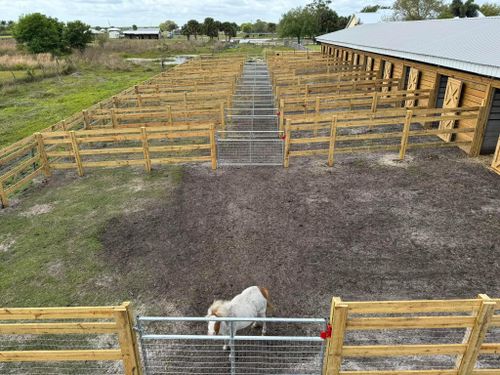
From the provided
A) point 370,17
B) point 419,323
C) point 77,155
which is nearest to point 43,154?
point 77,155

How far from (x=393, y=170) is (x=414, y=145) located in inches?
83.3

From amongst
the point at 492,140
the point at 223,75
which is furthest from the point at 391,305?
the point at 223,75

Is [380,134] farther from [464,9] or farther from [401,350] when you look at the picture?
[464,9]

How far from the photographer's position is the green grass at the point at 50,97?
1857cm

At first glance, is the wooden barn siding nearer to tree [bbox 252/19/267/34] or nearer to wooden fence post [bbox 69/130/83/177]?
wooden fence post [bbox 69/130/83/177]

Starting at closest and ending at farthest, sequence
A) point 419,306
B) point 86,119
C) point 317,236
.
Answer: point 419,306, point 317,236, point 86,119

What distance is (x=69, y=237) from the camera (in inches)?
313

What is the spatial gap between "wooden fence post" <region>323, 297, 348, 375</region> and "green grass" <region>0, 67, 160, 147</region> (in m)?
16.9

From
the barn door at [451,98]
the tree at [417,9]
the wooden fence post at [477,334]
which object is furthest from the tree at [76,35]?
the tree at [417,9]

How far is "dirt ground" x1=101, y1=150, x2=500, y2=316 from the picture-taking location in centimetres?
604

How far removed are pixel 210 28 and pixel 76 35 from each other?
52.7 metres

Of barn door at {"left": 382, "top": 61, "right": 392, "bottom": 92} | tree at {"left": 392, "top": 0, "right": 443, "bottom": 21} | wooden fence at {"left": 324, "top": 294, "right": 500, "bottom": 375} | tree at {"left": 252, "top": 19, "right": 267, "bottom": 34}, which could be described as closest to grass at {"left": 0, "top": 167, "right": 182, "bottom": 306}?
wooden fence at {"left": 324, "top": 294, "right": 500, "bottom": 375}

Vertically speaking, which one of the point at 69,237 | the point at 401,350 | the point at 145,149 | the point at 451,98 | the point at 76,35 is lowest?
the point at 69,237

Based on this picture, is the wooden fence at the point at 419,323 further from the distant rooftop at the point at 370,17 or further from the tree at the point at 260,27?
the tree at the point at 260,27
